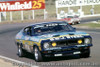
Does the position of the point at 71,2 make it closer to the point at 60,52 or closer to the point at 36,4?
the point at 36,4

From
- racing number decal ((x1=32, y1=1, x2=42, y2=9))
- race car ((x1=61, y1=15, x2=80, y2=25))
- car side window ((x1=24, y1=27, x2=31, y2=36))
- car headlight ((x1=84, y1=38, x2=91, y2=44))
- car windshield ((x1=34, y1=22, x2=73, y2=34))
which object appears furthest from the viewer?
racing number decal ((x1=32, y1=1, x2=42, y2=9))

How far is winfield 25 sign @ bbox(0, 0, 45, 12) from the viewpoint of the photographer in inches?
2324

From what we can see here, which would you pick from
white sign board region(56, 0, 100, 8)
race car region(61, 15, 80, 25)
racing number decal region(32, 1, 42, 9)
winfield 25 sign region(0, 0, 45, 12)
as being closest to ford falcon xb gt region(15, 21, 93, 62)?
race car region(61, 15, 80, 25)

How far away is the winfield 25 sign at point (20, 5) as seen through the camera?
59031 mm

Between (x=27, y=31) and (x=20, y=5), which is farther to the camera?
(x=20, y=5)

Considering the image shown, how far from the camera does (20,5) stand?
59906 millimetres

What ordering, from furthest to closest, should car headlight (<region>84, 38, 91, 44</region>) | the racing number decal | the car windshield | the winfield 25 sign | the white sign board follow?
the white sign board
the racing number decal
the winfield 25 sign
the car windshield
car headlight (<region>84, 38, 91, 44</region>)

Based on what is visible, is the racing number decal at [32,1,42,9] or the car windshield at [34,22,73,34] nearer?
the car windshield at [34,22,73,34]

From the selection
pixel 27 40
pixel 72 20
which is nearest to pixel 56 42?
pixel 27 40

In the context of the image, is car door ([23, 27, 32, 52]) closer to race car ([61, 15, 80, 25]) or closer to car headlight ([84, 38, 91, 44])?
car headlight ([84, 38, 91, 44])

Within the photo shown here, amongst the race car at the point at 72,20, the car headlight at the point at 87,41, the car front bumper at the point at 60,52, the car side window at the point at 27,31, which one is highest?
the car side window at the point at 27,31

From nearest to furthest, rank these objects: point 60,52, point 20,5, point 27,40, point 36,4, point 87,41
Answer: point 60,52
point 87,41
point 27,40
point 20,5
point 36,4

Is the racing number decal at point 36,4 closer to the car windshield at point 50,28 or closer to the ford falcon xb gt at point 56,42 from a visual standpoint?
the car windshield at point 50,28

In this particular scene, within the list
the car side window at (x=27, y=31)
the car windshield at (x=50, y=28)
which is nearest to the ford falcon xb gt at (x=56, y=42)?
the car windshield at (x=50, y=28)
